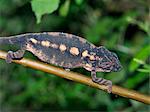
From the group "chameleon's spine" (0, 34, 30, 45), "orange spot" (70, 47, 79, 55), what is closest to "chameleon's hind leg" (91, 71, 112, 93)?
"orange spot" (70, 47, 79, 55)

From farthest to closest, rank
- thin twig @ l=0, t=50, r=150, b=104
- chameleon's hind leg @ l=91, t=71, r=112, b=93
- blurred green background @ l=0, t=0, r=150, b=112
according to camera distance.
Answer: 1. blurred green background @ l=0, t=0, r=150, b=112
2. chameleon's hind leg @ l=91, t=71, r=112, b=93
3. thin twig @ l=0, t=50, r=150, b=104

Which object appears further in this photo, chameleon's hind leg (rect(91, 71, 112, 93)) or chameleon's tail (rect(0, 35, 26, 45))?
chameleon's tail (rect(0, 35, 26, 45))

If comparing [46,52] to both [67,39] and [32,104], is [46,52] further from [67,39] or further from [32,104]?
[32,104]

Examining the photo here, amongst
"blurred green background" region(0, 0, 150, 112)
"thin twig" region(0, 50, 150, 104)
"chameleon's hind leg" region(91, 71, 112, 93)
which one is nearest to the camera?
"thin twig" region(0, 50, 150, 104)

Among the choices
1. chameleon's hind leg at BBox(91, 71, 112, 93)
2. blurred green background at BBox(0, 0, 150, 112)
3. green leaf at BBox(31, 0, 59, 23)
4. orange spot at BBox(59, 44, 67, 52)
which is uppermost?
green leaf at BBox(31, 0, 59, 23)

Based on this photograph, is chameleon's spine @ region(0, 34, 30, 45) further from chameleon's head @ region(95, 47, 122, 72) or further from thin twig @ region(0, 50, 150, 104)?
chameleon's head @ region(95, 47, 122, 72)

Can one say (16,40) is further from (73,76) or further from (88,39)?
(88,39)

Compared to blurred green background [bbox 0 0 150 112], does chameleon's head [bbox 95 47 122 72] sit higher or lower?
higher

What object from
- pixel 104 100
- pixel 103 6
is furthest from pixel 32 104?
pixel 103 6
